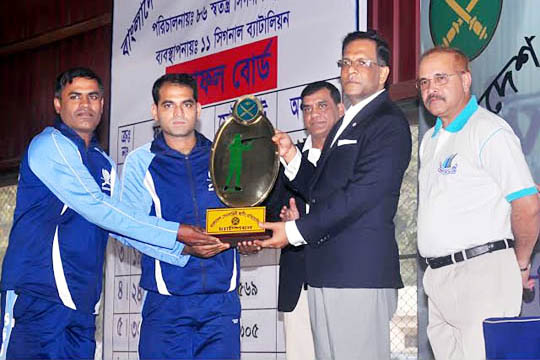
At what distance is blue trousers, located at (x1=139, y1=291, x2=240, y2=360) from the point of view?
3424 mm

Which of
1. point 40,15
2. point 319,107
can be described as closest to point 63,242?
point 319,107

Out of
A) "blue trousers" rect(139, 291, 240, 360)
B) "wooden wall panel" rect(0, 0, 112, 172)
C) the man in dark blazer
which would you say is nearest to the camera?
the man in dark blazer

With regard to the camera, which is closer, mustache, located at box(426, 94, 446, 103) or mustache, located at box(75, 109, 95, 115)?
mustache, located at box(426, 94, 446, 103)

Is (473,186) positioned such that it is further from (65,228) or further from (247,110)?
(65,228)

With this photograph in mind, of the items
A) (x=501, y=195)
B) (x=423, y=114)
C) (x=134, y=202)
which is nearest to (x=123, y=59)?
(x=423, y=114)

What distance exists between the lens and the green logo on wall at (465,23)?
429 centimetres

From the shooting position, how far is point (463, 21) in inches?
174

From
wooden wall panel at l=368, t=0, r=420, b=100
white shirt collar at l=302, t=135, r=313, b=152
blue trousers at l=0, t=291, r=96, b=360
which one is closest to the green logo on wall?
wooden wall panel at l=368, t=0, r=420, b=100

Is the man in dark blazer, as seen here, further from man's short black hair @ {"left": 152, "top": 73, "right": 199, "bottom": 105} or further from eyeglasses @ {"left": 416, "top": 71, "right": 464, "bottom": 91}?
man's short black hair @ {"left": 152, "top": 73, "right": 199, "bottom": 105}

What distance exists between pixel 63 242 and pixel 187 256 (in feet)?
1.61

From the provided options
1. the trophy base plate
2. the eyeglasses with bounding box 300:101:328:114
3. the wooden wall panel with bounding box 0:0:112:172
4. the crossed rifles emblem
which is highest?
the wooden wall panel with bounding box 0:0:112:172

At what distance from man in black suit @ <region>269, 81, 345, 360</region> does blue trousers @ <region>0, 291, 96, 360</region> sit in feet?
3.12

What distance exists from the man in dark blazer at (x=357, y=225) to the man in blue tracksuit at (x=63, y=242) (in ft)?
1.66

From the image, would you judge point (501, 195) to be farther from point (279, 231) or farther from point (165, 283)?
point (165, 283)
